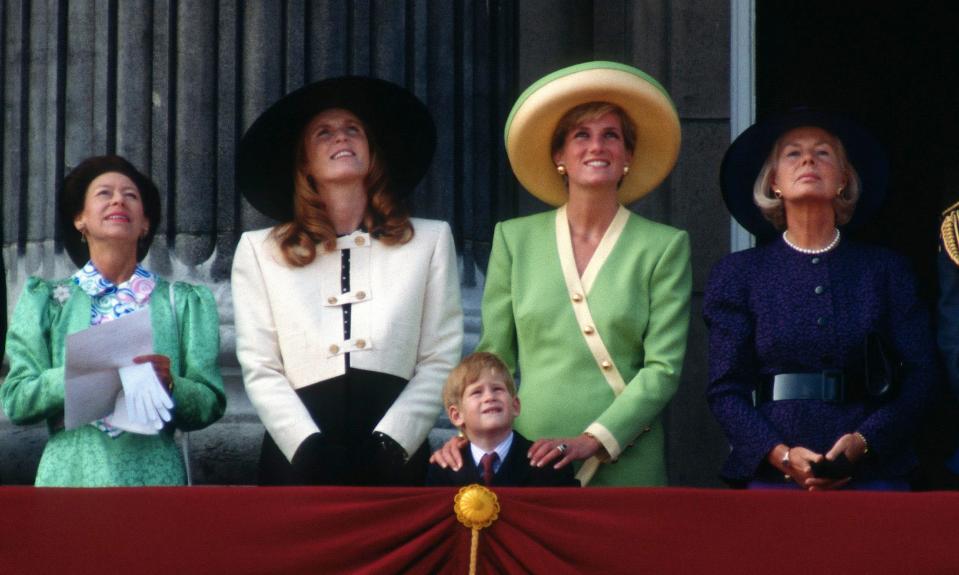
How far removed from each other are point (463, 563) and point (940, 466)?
3195 mm

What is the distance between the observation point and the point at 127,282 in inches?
241

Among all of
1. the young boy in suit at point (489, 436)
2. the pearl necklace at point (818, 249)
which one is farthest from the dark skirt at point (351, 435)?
the pearl necklace at point (818, 249)

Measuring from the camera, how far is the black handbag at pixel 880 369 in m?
5.73

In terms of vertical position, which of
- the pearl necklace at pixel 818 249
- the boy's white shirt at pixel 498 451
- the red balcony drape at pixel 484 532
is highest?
the pearl necklace at pixel 818 249

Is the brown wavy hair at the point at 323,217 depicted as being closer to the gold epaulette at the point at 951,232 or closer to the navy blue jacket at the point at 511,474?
the navy blue jacket at the point at 511,474

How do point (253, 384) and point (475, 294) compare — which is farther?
point (475, 294)

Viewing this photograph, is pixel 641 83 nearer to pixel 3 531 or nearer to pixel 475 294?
pixel 475 294

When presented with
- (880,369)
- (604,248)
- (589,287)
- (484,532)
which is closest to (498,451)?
(484,532)

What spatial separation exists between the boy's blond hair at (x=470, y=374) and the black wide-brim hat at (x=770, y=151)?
3.53 feet

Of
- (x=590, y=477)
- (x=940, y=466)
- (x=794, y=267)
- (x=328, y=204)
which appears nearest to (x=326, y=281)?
(x=328, y=204)

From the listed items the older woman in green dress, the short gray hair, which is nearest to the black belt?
the short gray hair

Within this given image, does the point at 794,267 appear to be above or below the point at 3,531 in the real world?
above

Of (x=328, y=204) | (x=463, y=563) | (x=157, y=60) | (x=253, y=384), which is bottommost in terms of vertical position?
(x=463, y=563)

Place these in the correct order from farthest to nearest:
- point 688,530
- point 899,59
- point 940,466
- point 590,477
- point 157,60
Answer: point 899,59
point 940,466
point 157,60
point 590,477
point 688,530
